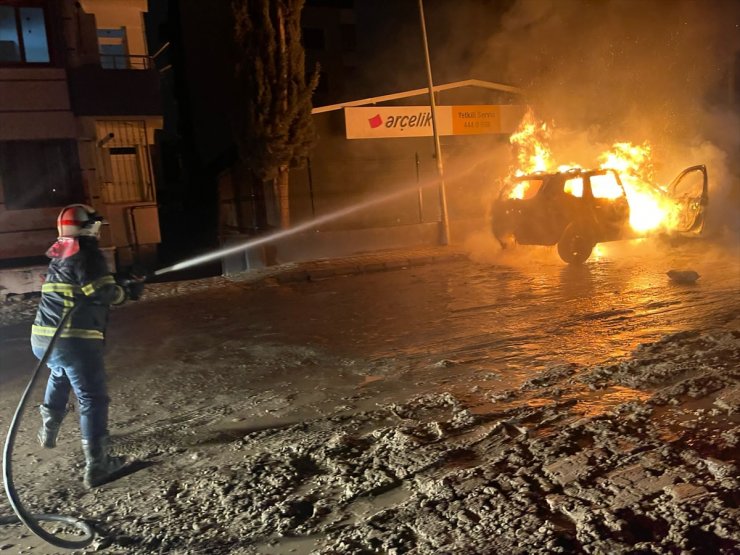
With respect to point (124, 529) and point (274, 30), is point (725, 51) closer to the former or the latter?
point (274, 30)

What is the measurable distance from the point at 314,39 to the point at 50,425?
24898 millimetres

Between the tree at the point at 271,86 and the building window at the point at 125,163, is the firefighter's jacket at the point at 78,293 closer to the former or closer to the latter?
the tree at the point at 271,86

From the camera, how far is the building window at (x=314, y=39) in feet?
87.1

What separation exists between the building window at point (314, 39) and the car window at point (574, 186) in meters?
17.5

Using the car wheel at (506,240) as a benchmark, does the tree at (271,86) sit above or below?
above

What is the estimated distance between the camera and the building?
13125 mm

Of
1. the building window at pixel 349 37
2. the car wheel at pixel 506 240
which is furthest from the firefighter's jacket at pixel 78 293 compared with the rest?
the building window at pixel 349 37

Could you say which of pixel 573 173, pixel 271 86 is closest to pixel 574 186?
pixel 573 173

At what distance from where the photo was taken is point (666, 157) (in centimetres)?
1727

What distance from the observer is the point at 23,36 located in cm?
1329

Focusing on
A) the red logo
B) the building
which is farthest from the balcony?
the red logo

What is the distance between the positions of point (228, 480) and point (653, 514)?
242 cm

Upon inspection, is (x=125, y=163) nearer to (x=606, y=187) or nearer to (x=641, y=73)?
(x=606, y=187)

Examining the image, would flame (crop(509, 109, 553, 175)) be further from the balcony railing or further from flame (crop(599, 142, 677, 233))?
the balcony railing
